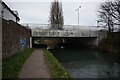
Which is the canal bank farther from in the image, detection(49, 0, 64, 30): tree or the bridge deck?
detection(49, 0, 64, 30): tree

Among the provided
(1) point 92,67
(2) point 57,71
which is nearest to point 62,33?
(1) point 92,67

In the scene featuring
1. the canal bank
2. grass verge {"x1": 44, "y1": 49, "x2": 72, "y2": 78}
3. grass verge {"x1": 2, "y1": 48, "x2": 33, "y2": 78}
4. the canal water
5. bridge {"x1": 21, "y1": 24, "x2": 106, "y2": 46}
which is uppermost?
bridge {"x1": 21, "y1": 24, "x2": 106, "y2": 46}

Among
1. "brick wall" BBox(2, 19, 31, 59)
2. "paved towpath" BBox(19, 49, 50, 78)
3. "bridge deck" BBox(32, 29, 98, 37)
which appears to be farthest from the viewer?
"bridge deck" BBox(32, 29, 98, 37)

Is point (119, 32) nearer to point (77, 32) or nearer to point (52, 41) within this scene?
point (77, 32)

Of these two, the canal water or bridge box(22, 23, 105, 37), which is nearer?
the canal water

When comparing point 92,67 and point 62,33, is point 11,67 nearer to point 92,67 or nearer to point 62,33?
point 92,67

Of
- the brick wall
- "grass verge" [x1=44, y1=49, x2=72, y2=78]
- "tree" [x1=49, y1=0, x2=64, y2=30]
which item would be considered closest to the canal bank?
"tree" [x1=49, y1=0, x2=64, y2=30]

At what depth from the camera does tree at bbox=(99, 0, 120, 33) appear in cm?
3622

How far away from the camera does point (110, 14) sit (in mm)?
38156

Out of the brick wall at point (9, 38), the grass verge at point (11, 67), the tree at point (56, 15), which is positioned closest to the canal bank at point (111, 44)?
the tree at point (56, 15)

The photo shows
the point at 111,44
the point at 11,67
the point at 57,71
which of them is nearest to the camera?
the point at 57,71

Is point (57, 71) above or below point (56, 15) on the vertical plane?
below

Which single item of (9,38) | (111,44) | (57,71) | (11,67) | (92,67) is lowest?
(92,67)

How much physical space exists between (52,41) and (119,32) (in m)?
→ 37.1
